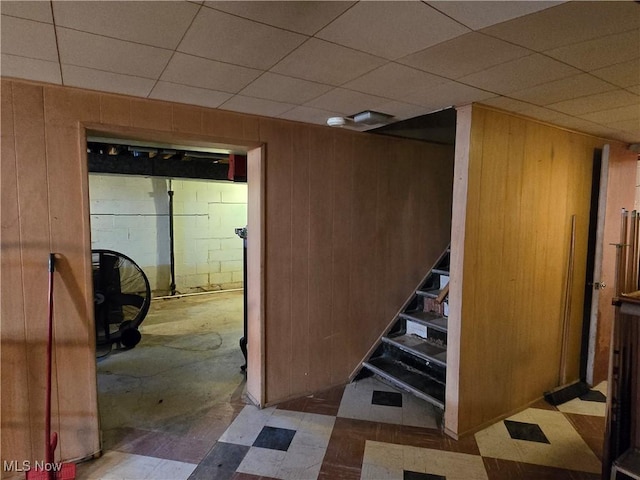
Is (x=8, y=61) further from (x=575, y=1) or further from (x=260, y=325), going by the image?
(x=575, y=1)

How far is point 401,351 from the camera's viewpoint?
3.25 meters

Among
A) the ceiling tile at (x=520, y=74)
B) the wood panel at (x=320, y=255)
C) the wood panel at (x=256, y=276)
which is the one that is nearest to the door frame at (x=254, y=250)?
the wood panel at (x=256, y=276)

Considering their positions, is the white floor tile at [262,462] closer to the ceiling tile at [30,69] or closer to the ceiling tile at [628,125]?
the ceiling tile at [30,69]

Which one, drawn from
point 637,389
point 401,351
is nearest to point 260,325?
point 401,351

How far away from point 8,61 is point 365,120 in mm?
1949

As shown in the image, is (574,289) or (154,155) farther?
(154,155)

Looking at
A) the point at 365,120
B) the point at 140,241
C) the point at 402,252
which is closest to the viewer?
the point at 365,120

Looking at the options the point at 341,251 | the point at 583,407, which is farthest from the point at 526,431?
the point at 341,251

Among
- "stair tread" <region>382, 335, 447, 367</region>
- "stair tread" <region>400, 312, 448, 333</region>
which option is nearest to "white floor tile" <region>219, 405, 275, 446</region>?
"stair tread" <region>382, 335, 447, 367</region>

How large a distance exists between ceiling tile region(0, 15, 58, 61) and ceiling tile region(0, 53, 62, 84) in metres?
0.06

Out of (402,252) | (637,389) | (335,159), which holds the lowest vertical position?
(637,389)

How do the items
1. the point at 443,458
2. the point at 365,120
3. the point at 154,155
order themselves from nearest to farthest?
1. the point at 443,458
2. the point at 365,120
3. the point at 154,155

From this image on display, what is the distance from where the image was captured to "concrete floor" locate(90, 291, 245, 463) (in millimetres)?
2387

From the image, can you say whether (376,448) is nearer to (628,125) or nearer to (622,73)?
(622,73)
